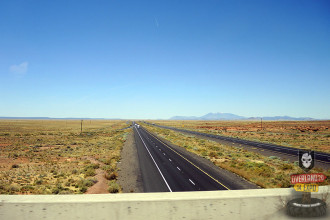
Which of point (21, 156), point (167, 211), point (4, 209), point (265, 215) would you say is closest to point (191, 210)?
point (167, 211)

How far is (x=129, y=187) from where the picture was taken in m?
17.7

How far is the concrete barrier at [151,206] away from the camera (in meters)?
3.40

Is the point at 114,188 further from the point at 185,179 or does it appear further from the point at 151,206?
the point at 151,206

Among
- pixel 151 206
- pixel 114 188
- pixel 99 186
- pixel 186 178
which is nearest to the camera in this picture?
pixel 151 206

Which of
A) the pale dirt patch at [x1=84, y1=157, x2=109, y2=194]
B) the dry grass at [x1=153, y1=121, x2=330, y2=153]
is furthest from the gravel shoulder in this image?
the dry grass at [x1=153, y1=121, x2=330, y2=153]

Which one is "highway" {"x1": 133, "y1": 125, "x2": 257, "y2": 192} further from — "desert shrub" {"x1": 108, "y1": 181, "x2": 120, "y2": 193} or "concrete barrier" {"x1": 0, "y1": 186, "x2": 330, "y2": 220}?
"concrete barrier" {"x1": 0, "y1": 186, "x2": 330, "y2": 220}

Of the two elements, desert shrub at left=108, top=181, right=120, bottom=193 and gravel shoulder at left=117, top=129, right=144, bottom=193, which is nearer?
desert shrub at left=108, top=181, right=120, bottom=193

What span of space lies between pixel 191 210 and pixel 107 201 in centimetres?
147

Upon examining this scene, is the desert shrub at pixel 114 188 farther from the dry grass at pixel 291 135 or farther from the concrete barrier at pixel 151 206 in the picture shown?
the dry grass at pixel 291 135

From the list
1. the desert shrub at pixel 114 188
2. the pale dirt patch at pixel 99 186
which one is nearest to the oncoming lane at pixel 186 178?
the desert shrub at pixel 114 188

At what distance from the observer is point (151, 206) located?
3471 millimetres

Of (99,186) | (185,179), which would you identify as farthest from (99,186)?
(185,179)

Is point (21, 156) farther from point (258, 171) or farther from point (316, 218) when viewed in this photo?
point (316, 218)

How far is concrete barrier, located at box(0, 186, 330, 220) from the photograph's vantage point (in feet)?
11.1
